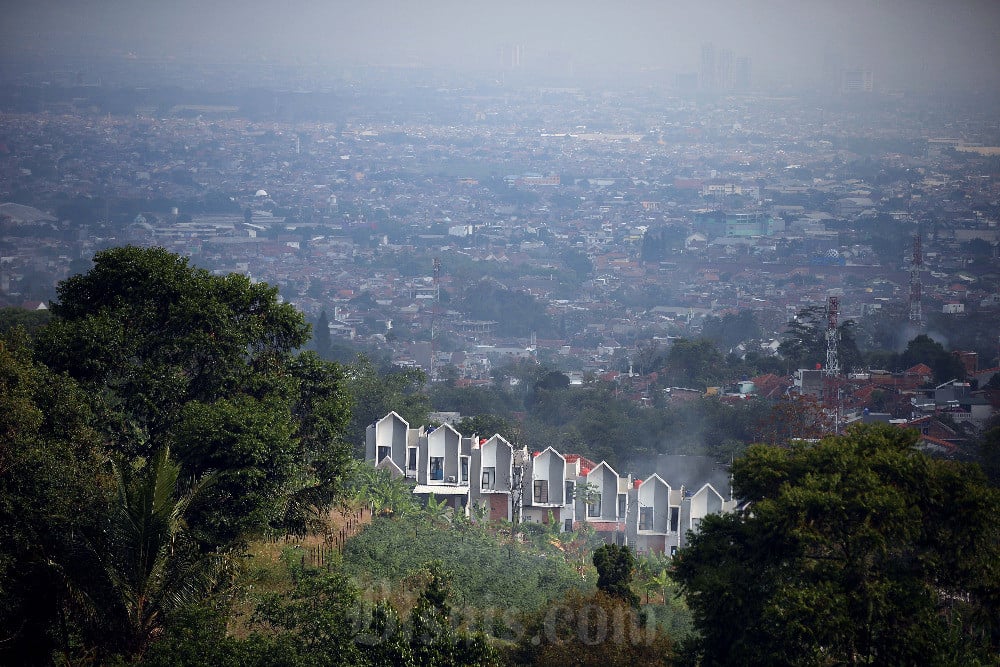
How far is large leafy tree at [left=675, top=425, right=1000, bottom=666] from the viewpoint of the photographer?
22.2ft

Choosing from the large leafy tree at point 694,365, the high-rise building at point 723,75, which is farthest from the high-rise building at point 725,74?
the large leafy tree at point 694,365

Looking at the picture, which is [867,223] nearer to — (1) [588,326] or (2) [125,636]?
(1) [588,326]

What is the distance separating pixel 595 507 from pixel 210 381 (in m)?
7.44

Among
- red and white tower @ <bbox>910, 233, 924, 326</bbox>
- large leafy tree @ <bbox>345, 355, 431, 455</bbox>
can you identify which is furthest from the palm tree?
red and white tower @ <bbox>910, 233, 924, 326</bbox>

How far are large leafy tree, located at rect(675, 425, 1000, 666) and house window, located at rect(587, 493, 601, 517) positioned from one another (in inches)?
308

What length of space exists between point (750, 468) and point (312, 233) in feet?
210

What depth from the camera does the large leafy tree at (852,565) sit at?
6762mm

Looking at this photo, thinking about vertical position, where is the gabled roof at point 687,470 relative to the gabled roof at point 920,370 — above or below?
below

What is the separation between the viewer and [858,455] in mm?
7555

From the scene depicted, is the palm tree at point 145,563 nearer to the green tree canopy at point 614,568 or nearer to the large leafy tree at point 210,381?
the large leafy tree at point 210,381

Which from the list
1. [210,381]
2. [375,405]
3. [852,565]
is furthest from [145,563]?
[375,405]

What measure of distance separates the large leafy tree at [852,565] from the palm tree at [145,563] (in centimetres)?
305

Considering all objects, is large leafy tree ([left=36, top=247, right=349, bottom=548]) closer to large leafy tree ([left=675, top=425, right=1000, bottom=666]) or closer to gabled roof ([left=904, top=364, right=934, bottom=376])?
large leafy tree ([left=675, top=425, right=1000, bottom=666])

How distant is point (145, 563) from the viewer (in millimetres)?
6371
